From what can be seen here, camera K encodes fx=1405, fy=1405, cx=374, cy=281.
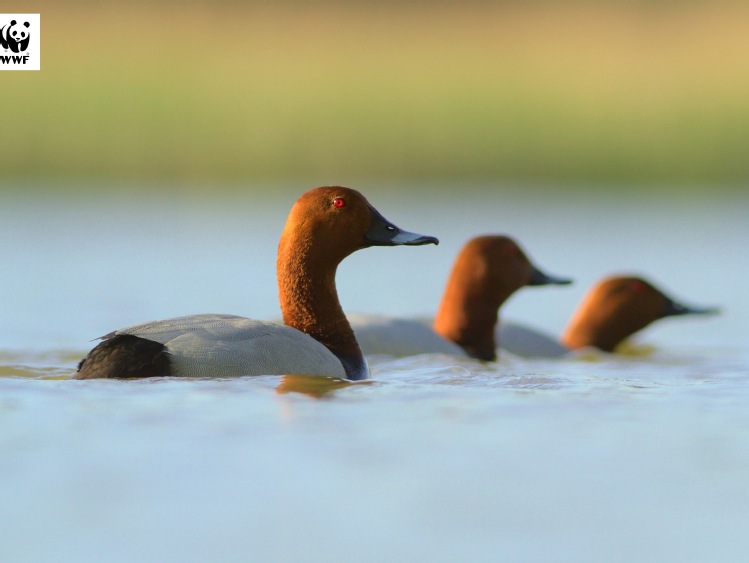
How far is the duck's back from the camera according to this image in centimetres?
673

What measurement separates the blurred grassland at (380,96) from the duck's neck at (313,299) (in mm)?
11878

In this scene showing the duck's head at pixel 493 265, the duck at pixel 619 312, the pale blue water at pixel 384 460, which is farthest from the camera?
the duck at pixel 619 312

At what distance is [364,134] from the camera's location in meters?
21.8

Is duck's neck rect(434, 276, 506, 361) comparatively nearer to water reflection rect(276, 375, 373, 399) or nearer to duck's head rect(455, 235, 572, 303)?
duck's head rect(455, 235, 572, 303)

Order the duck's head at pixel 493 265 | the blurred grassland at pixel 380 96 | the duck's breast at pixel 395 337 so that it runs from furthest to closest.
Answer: the blurred grassland at pixel 380 96 < the duck's head at pixel 493 265 < the duck's breast at pixel 395 337

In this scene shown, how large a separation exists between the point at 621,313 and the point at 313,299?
4.03m

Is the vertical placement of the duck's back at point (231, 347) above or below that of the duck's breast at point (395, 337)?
above

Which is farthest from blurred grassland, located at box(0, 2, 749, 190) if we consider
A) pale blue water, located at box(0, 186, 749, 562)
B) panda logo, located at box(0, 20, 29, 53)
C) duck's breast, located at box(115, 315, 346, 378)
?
duck's breast, located at box(115, 315, 346, 378)

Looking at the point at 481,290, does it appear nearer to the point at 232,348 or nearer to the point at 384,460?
the point at 232,348

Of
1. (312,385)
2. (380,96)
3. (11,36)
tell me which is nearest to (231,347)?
(312,385)

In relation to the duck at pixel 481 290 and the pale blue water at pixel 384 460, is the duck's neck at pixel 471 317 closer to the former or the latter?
the duck at pixel 481 290

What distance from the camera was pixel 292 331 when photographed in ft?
23.8

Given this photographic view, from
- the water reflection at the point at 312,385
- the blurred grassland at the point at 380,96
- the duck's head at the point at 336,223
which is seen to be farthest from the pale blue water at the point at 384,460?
the blurred grassland at the point at 380,96

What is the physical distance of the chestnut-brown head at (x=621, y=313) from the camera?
1095 centimetres
